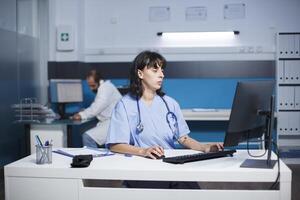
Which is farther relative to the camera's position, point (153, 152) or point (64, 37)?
point (64, 37)

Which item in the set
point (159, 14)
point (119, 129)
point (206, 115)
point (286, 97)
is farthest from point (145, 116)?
point (159, 14)

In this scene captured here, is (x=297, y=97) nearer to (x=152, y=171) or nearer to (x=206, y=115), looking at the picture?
(x=206, y=115)

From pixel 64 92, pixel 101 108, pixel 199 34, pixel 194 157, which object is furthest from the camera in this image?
pixel 199 34

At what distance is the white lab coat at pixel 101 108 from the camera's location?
4.57 metres

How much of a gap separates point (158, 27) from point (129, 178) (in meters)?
3.86

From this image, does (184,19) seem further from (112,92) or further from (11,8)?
(11,8)

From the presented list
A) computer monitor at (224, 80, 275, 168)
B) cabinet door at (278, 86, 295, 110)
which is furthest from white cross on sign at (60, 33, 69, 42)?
computer monitor at (224, 80, 275, 168)

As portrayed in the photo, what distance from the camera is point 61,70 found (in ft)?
17.5

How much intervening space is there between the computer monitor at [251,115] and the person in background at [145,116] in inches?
12.2

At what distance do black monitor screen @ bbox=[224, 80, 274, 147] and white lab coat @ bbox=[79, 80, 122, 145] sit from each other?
112 inches

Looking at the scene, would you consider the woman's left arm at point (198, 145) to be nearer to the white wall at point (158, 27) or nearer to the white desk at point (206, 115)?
the white desk at point (206, 115)

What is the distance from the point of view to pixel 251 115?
73.4 inches

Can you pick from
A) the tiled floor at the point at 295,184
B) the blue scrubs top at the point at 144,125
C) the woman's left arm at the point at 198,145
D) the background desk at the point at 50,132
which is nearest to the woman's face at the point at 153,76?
the blue scrubs top at the point at 144,125

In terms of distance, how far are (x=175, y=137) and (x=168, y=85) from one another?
9.77 ft
